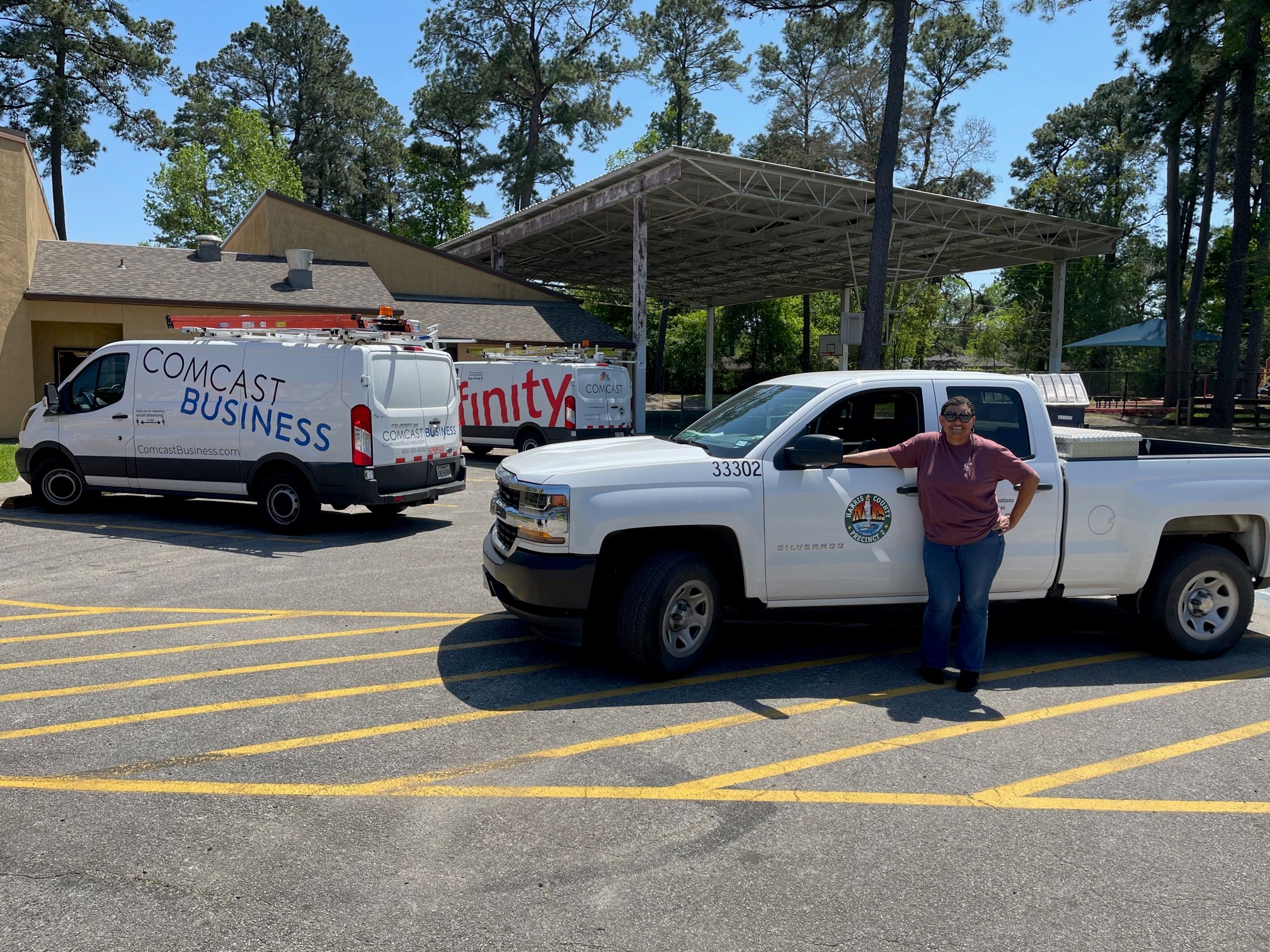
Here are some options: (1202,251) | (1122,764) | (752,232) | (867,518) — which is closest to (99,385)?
(867,518)

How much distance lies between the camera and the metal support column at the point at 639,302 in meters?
24.3

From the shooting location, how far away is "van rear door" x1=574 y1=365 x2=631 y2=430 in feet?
64.1

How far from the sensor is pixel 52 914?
3.20 metres

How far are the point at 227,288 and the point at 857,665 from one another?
21655 millimetres

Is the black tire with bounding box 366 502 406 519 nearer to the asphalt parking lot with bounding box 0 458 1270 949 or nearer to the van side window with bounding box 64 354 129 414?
the van side window with bounding box 64 354 129 414

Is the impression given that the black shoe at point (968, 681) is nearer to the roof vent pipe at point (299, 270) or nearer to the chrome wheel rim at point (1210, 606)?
the chrome wheel rim at point (1210, 606)

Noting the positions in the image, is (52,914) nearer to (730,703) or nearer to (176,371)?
(730,703)

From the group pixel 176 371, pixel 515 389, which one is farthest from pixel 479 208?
pixel 176 371

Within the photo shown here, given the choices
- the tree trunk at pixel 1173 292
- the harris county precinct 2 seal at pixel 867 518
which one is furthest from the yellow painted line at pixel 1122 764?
the tree trunk at pixel 1173 292

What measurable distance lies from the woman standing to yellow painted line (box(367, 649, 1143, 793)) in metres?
0.42

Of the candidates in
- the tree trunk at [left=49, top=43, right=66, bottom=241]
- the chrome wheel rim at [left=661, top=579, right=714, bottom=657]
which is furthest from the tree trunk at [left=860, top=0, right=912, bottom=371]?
the tree trunk at [left=49, top=43, right=66, bottom=241]

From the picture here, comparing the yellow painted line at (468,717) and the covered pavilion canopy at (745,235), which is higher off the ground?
the covered pavilion canopy at (745,235)

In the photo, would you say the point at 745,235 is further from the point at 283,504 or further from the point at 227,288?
the point at 283,504

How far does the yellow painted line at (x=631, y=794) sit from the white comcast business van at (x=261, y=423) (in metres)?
6.16
